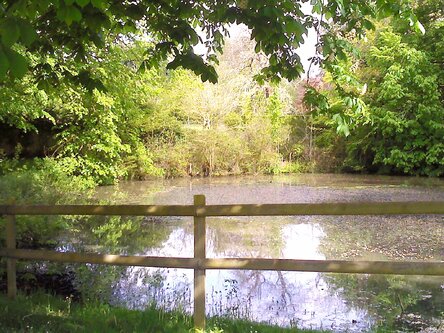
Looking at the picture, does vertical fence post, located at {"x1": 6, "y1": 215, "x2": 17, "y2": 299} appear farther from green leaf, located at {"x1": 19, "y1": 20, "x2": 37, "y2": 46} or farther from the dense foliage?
the dense foliage

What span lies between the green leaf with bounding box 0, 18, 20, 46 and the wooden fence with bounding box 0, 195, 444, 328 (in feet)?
8.30

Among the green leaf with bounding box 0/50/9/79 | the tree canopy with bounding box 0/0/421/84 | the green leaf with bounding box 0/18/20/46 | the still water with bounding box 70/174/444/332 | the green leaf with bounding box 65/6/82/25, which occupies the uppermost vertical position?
the tree canopy with bounding box 0/0/421/84

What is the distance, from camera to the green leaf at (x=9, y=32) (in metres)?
1.99

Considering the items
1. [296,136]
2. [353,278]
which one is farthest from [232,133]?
[353,278]

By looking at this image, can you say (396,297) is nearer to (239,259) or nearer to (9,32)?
(239,259)

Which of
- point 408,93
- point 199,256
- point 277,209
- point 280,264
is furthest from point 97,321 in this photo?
point 408,93

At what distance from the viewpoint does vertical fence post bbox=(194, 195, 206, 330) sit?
4.31m

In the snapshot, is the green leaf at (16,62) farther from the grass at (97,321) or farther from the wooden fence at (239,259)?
the grass at (97,321)

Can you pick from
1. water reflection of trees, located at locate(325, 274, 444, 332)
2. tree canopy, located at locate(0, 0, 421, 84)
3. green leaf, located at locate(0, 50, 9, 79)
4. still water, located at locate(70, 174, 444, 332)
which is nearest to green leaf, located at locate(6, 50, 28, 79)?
green leaf, located at locate(0, 50, 9, 79)

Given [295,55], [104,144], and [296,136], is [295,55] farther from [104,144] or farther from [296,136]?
[296,136]

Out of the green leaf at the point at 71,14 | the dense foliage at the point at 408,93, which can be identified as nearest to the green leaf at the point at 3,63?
the green leaf at the point at 71,14

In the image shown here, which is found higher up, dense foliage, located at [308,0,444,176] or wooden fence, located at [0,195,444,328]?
dense foliage, located at [308,0,444,176]

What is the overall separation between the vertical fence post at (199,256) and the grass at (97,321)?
0.12 meters

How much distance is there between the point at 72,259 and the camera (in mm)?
4859
